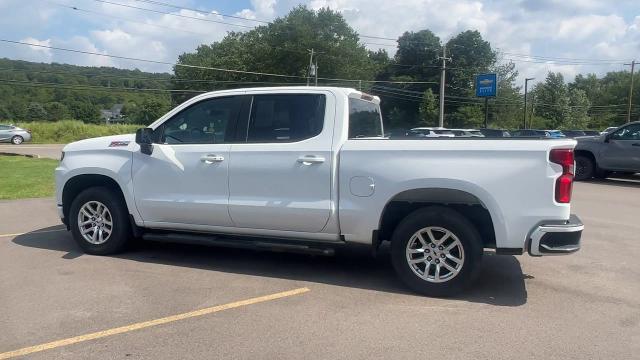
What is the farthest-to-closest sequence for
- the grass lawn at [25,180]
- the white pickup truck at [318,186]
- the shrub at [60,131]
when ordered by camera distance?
the shrub at [60,131] < the grass lawn at [25,180] < the white pickup truck at [318,186]

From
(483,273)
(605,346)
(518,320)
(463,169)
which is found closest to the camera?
(605,346)

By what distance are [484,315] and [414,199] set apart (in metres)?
1.20

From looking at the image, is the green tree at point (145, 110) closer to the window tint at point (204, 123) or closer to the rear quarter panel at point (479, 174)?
the window tint at point (204, 123)

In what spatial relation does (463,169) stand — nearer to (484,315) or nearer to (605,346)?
(484,315)

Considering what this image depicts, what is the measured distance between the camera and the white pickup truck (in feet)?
16.0

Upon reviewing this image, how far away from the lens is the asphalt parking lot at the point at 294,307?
13.1 feet

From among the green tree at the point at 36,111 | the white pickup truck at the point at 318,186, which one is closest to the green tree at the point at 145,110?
the green tree at the point at 36,111

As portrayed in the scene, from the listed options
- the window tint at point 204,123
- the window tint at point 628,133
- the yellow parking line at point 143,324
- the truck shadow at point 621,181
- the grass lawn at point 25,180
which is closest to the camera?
the yellow parking line at point 143,324

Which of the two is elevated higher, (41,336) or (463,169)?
(463,169)

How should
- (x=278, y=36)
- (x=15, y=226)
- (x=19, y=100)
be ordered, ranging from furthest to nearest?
(x=278, y=36) < (x=19, y=100) < (x=15, y=226)

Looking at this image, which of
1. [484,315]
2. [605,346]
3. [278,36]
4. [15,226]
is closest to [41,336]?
[484,315]

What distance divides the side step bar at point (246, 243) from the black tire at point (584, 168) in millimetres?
12999

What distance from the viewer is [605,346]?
407 centimetres

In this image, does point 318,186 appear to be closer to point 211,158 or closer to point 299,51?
point 211,158
